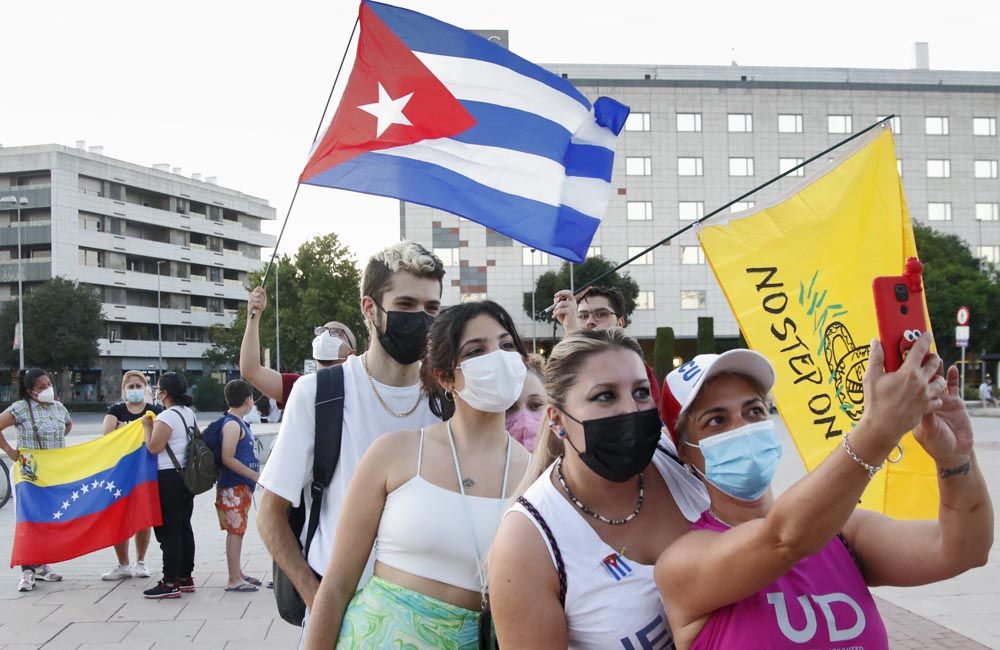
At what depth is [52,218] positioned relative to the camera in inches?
2886

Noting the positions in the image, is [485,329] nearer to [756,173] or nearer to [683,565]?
[683,565]

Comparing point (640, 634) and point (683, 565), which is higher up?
point (683, 565)

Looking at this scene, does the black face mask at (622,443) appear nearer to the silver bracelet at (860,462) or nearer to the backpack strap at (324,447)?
the silver bracelet at (860,462)

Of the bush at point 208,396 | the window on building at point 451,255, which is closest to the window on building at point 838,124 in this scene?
the window on building at point 451,255

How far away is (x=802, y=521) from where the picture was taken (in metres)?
1.76

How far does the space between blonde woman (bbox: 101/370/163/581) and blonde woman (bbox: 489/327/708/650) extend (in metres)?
7.41

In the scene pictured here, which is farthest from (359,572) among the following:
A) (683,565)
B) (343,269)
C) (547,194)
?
(343,269)

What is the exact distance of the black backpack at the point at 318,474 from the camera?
316 cm

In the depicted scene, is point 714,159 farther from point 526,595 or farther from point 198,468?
point 526,595

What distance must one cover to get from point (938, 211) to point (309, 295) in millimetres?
42129

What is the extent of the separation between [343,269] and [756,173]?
92.5 ft

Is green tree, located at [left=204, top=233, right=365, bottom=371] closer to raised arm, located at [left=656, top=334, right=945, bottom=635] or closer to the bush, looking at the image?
the bush

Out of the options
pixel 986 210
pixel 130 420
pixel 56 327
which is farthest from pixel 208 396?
pixel 986 210

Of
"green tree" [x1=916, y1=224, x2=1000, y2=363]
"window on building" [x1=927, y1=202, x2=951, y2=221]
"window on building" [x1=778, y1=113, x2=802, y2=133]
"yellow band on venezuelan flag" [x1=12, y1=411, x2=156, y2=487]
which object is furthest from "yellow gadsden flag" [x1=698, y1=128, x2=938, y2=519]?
"window on building" [x1=927, y1=202, x2=951, y2=221]
